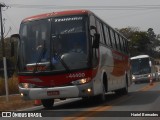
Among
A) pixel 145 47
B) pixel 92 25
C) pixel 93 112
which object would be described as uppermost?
pixel 92 25

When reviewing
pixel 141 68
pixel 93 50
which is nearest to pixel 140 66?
pixel 141 68

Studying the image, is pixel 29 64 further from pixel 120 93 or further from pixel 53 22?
pixel 120 93

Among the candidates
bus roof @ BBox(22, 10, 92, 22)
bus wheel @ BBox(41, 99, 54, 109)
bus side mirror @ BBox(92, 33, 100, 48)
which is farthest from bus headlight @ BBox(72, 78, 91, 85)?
bus wheel @ BBox(41, 99, 54, 109)

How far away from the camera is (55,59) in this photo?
55.4ft

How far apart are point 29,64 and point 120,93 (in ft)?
37.1

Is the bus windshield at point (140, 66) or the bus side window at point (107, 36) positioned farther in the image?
the bus windshield at point (140, 66)

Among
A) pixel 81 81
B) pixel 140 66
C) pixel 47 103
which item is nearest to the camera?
pixel 81 81

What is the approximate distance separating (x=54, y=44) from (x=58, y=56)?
0.49 metres

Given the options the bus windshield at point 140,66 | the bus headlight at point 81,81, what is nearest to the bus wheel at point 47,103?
the bus headlight at point 81,81

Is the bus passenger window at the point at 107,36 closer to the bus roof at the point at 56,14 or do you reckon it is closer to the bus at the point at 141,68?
the bus roof at the point at 56,14

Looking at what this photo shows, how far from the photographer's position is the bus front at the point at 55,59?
16.7m

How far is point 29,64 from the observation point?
17.1 m

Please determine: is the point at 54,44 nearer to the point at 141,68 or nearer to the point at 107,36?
the point at 107,36

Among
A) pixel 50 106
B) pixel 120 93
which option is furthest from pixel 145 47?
pixel 50 106
